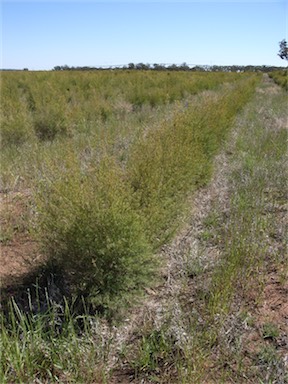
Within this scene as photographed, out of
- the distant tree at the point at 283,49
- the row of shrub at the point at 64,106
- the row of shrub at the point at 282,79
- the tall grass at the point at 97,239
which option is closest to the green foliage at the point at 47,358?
the tall grass at the point at 97,239

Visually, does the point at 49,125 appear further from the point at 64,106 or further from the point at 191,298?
the point at 191,298

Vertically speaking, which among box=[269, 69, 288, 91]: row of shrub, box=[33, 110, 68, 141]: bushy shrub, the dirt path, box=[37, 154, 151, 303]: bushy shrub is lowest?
the dirt path

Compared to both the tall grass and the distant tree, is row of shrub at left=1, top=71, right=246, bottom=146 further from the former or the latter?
the distant tree

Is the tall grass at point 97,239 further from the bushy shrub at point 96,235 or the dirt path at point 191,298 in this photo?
the dirt path at point 191,298

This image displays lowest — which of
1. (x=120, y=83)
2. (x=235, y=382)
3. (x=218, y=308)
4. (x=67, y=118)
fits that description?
(x=235, y=382)

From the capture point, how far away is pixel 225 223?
4.04 meters

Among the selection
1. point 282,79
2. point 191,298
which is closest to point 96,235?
point 191,298

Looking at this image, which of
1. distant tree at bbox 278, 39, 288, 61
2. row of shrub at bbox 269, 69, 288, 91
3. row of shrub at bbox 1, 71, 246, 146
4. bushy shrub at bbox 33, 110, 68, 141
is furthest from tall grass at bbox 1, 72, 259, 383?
distant tree at bbox 278, 39, 288, 61

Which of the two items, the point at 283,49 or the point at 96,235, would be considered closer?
the point at 96,235

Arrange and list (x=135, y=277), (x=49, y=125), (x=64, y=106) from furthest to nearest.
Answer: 1. (x=64, y=106)
2. (x=49, y=125)
3. (x=135, y=277)

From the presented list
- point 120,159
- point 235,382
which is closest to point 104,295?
point 235,382

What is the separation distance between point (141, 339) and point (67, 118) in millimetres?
6840

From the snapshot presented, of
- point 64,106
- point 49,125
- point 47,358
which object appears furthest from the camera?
point 64,106

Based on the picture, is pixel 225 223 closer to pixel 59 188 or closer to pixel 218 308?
pixel 218 308
